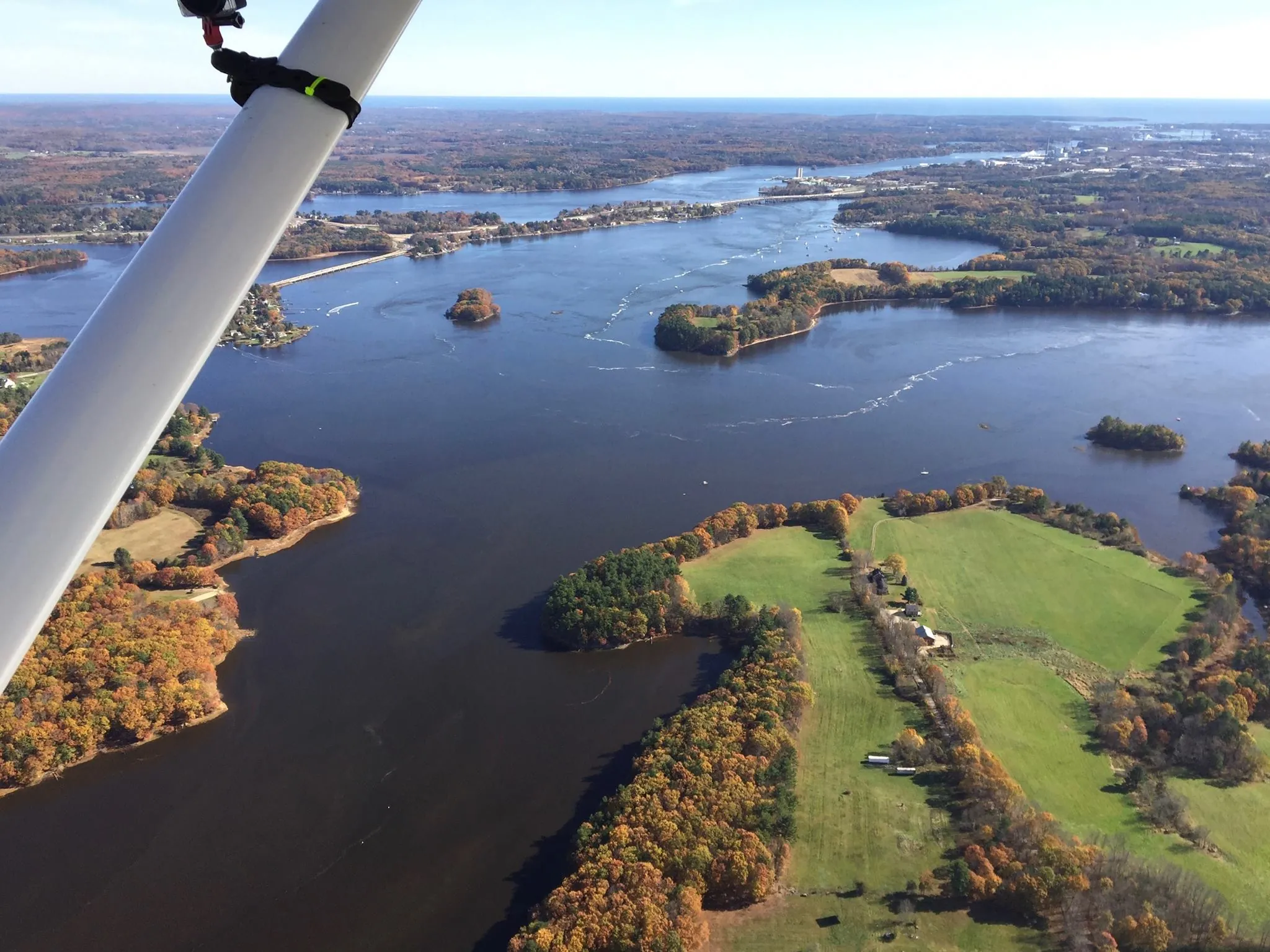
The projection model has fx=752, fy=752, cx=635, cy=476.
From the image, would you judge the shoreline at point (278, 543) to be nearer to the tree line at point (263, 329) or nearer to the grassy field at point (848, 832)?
the grassy field at point (848, 832)

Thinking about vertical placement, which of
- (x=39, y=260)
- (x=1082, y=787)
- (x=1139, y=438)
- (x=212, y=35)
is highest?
(x=212, y=35)

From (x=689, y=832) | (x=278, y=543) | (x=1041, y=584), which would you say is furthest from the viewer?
(x=278, y=543)

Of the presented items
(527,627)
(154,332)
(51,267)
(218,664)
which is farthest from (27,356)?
(154,332)

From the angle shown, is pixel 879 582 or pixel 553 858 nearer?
pixel 553 858

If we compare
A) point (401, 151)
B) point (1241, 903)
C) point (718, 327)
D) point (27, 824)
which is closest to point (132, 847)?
point (27, 824)

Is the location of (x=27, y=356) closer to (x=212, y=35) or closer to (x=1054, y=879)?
(x=212, y=35)

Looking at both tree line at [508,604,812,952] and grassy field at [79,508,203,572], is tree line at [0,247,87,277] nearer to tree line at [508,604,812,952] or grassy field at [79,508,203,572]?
grassy field at [79,508,203,572]

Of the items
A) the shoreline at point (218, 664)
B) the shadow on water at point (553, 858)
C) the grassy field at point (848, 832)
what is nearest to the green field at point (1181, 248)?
the grassy field at point (848, 832)
